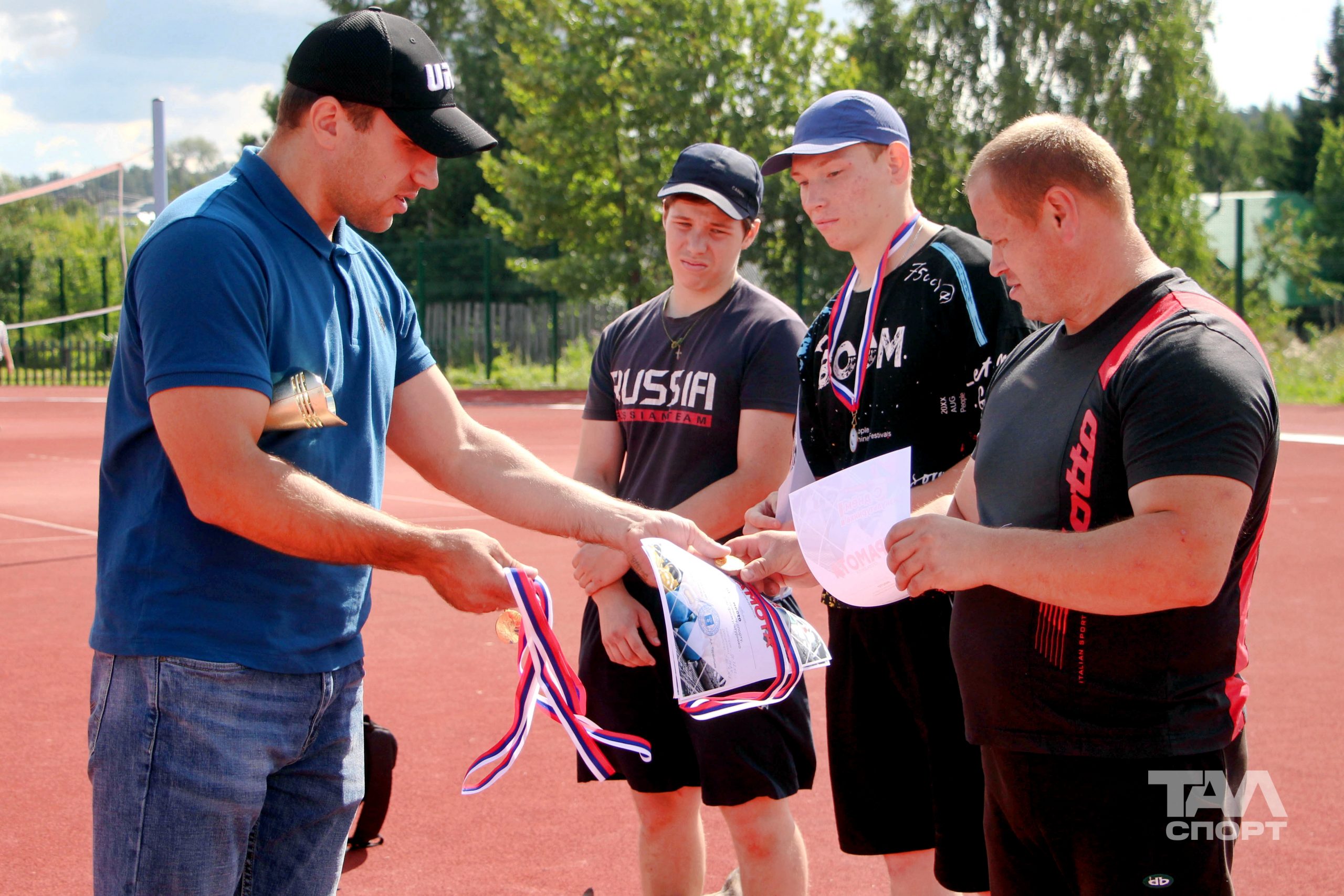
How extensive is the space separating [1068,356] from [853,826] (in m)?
1.60

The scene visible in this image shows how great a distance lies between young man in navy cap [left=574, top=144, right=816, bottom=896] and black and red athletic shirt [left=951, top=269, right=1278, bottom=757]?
3.63 feet

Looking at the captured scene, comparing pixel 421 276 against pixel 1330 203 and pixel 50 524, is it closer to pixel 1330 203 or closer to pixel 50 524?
pixel 50 524

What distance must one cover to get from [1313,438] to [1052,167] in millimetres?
16759

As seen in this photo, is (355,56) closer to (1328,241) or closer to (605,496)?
(605,496)

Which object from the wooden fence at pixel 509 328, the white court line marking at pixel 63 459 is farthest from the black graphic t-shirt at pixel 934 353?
the wooden fence at pixel 509 328

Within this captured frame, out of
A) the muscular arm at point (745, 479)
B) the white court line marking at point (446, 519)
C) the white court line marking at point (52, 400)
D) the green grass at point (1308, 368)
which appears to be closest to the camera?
the muscular arm at point (745, 479)

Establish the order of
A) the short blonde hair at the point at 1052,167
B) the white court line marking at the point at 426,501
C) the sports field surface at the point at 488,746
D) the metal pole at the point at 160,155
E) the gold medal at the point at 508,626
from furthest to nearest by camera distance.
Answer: the metal pole at the point at 160,155 → the white court line marking at the point at 426,501 → the sports field surface at the point at 488,746 → the gold medal at the point at 508,626 → the short blonde hair at the point at 1052,167

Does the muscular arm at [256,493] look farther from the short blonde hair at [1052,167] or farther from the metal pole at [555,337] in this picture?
the metal pole at [555,337]

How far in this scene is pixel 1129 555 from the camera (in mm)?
2074

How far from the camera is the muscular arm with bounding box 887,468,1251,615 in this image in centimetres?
205

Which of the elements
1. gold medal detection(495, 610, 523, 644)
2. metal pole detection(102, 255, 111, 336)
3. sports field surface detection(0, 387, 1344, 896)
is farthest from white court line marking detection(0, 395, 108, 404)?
gold medal detection(495, 610, 523, 644)

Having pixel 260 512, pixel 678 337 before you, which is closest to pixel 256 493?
pixel 260 512

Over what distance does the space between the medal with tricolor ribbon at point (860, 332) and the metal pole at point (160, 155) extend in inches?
501

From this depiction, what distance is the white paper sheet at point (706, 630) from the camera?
273 centimetres
